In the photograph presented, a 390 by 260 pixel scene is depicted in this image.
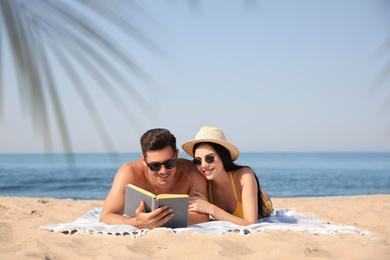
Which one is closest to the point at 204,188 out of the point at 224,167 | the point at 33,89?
the point at 224,167

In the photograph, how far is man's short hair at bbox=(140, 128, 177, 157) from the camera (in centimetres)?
376

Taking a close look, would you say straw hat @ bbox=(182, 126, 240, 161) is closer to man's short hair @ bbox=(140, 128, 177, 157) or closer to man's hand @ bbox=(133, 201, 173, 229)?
man's short hair @ bbox=(140, 128, 177, 157)

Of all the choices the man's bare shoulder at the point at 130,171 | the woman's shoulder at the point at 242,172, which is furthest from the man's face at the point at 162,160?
the woman's shoulder at the point at 242,172

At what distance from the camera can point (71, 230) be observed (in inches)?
150

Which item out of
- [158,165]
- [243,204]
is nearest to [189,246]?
[158,165]

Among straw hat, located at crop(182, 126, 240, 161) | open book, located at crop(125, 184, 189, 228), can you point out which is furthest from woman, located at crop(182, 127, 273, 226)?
open book, located at crop(125, 184, 189, 228)

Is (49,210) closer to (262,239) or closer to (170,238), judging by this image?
(170,238)

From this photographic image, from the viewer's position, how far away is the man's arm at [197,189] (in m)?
4.07

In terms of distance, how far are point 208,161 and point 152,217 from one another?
2.97ft

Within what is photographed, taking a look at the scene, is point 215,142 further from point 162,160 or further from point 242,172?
point 162,160

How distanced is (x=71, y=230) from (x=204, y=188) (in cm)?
147

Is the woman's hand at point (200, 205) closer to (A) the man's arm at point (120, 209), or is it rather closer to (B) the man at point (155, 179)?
(B) the man at point (155, 179)

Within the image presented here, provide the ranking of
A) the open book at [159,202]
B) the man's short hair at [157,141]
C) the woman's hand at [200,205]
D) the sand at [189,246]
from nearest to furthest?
the sand at [189,246] < the open book at [159,202] < the man's short hair at [157,141] < the woman's hand at [200,205]

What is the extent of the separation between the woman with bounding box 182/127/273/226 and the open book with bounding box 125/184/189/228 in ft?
0.94
